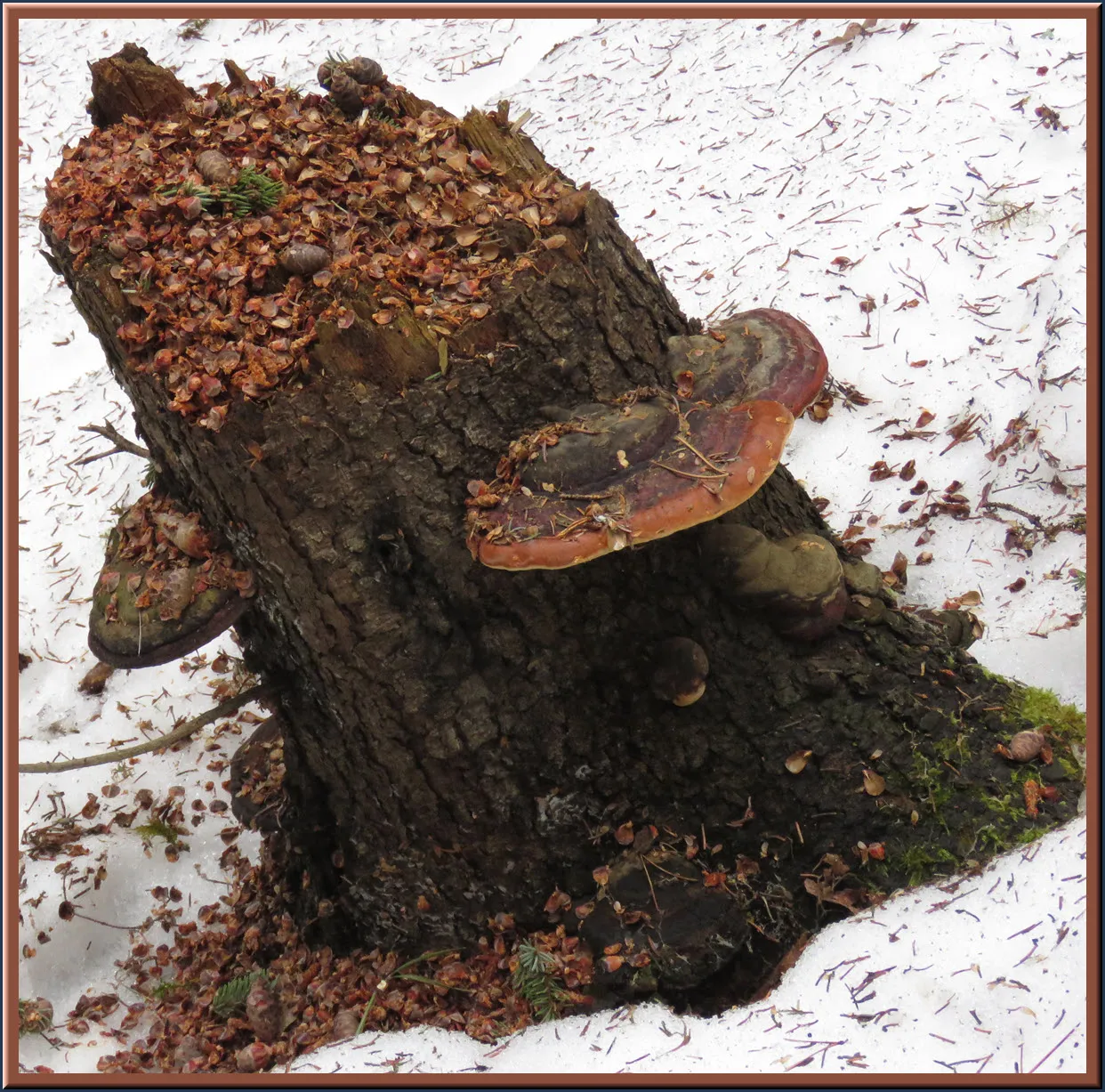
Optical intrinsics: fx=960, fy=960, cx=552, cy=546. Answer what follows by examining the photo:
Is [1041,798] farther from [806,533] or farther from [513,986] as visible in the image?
[513,986]

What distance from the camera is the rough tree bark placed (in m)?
3.00

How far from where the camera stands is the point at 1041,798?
3436mm

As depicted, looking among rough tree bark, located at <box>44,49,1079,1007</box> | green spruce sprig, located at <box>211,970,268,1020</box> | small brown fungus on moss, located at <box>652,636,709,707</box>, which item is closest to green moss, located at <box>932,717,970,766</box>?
rough tree bark, located at <box>44,49,1079,1007</box>

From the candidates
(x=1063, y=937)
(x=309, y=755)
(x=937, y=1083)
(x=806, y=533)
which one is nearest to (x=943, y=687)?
(x=806, y=533)

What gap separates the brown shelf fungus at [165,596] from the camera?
10.5 ft

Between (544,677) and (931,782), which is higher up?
(544,677)

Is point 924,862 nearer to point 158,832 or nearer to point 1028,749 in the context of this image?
point 1028,749

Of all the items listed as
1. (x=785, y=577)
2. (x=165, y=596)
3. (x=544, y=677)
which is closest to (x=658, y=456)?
(x=785, y=577)

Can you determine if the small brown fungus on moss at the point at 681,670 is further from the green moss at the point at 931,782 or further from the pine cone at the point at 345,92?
the pine cone at the point at 345,92

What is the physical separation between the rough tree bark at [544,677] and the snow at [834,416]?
13.5 inches

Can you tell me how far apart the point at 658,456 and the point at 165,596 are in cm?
171

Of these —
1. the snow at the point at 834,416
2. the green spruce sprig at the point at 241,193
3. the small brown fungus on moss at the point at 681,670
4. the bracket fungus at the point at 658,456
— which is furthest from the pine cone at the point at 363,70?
the snow at the point at 834,416

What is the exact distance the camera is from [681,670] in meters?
3.27

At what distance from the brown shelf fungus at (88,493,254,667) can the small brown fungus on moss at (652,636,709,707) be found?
1.43m
